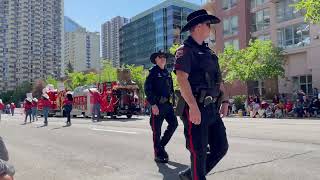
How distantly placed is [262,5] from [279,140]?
36500 mm

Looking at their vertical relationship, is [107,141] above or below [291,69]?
below

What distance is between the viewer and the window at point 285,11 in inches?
1524

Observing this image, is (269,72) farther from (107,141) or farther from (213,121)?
(213,121)

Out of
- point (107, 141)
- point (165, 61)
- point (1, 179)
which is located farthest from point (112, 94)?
point (1, 179)

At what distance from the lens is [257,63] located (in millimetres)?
35812

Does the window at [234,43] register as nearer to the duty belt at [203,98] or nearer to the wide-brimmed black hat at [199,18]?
the wide-brimmed black hat at [199,18]

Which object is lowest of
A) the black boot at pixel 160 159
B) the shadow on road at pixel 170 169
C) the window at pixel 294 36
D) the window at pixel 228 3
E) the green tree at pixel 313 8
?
the shadow on road at pixel 170 169

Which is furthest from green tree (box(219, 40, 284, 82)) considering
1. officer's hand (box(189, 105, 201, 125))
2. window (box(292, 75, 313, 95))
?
officer's hand (box(189, 105, 201, 125))

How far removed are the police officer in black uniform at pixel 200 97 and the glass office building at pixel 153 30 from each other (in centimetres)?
10619

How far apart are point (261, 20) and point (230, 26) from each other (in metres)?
5.57

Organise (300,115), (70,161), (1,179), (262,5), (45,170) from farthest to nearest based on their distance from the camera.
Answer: (262,5), (300,115), (70,161), (45,170), (1,179)

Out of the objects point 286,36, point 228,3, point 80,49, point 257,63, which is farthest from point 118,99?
point 80,49

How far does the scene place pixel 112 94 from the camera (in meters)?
29.5

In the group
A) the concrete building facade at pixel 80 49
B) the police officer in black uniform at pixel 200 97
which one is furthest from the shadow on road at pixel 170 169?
the concrete building facade at pixel 80 49
